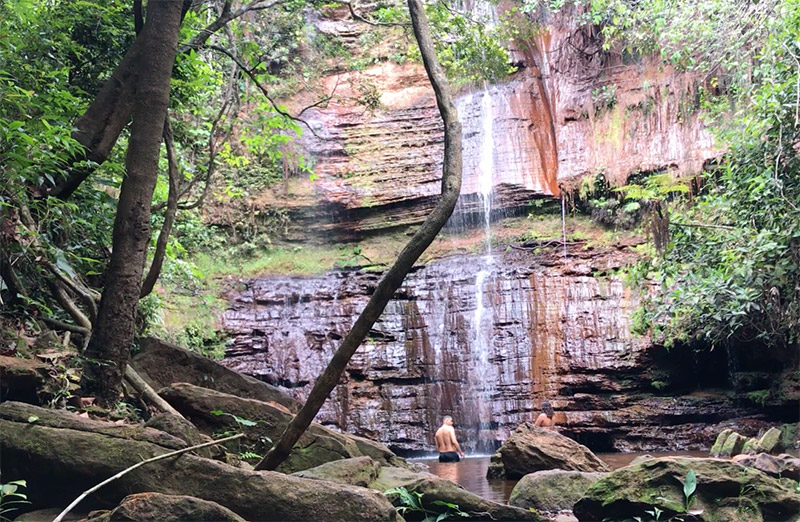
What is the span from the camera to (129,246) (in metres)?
4.82

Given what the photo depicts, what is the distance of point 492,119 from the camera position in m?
19.1

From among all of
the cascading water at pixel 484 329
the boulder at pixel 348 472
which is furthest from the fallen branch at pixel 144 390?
the cascading water at pixel 484 329

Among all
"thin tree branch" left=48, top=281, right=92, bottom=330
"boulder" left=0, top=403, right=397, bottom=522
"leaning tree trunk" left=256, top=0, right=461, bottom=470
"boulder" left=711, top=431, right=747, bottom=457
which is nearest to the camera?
"boulder" left=0, top=403, right=397, bottom=522

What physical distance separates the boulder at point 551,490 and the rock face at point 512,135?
12252 mm

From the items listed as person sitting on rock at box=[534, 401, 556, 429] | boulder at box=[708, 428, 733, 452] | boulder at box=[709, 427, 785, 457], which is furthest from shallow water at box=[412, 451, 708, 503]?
boulder at box=[709, 427, 785, 457]

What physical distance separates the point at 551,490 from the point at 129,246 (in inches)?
174

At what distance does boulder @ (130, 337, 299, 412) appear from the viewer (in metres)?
7.47

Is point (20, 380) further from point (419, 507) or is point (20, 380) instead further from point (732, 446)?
point (732, 446)

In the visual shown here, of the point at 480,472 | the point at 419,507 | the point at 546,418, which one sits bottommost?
the point at 480,472

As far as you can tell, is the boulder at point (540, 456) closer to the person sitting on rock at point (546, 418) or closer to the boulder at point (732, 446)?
the boulder at point (732, 446)

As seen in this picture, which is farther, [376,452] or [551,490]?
[376,452]

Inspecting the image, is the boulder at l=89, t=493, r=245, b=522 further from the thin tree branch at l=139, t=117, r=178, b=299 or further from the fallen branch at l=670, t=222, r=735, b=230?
the fallen branch at l=670, t=222, r=735, b=230

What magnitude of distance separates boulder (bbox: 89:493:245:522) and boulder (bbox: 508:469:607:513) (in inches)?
149

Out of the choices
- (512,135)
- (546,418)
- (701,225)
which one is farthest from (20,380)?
(512,135)
